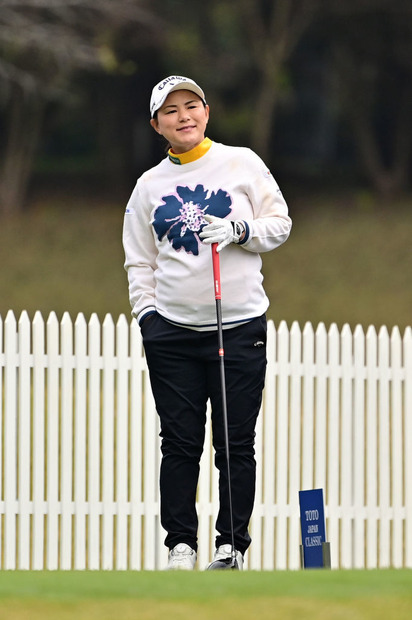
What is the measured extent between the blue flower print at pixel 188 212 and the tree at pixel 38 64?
10.5m

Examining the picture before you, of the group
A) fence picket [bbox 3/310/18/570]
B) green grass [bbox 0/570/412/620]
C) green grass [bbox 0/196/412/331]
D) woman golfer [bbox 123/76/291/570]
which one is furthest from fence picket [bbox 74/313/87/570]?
green grass [bbox 0/196/412/331]

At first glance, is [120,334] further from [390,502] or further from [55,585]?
[55,585]

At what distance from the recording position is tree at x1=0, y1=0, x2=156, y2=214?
1829 centimetres

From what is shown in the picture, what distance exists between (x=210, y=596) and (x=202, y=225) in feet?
5.99

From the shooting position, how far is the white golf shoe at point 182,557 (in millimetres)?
5070

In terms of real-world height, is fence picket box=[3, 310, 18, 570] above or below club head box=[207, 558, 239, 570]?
above

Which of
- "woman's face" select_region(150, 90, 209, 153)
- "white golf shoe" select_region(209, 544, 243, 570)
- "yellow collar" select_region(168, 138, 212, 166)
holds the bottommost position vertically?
"white golf shoe" select_region(209, 544, 243, 570)

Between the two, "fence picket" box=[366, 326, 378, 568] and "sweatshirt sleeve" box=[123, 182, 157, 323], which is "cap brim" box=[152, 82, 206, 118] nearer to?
"sweatshirt sleeve" box=[123, 182, 157, 323]

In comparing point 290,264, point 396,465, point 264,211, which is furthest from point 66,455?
point 290,264

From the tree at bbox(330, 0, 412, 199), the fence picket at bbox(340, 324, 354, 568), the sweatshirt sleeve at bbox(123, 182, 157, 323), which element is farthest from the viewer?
the tree at bbox(330, 0, 412, 199)

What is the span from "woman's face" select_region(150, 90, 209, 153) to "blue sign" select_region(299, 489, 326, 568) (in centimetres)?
147

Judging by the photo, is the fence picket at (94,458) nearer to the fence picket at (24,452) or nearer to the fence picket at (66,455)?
the fence picket at (66,455)

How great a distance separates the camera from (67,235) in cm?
2327

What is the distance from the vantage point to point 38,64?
23797mm
